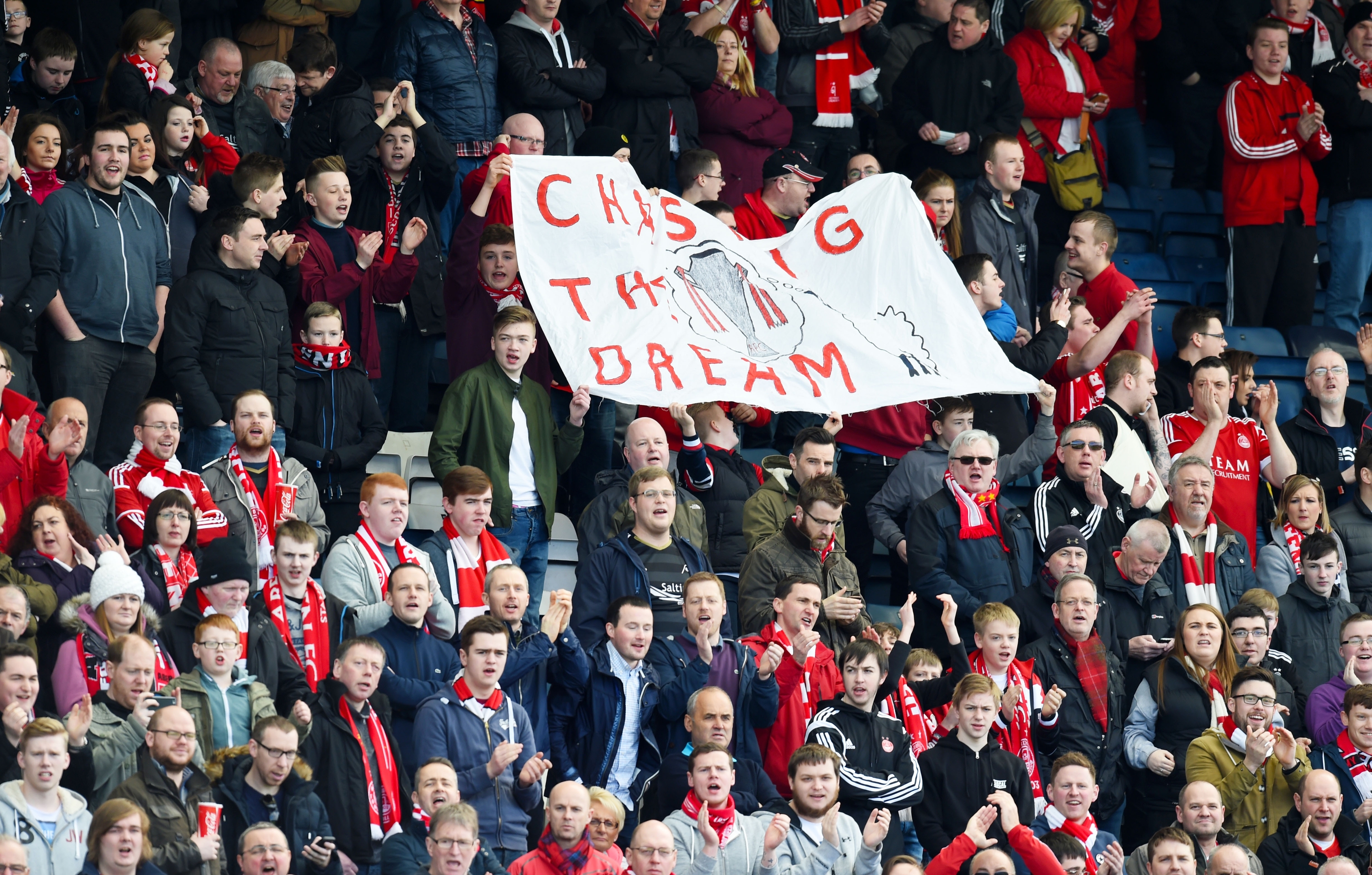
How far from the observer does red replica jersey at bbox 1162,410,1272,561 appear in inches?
468

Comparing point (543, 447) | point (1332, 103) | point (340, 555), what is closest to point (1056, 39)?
point (1332, 103)

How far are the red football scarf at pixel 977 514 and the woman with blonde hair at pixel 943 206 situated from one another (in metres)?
2.06

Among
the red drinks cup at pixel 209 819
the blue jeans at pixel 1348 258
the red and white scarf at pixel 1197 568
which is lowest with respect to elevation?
the blue jeans at pixel 1348 258

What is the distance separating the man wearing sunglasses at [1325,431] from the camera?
12.5 meters

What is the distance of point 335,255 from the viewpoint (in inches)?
444

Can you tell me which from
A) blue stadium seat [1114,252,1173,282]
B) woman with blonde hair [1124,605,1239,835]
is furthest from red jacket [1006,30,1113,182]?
woman with blonde hair [1124,605,1239,835]

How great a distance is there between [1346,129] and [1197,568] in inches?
176

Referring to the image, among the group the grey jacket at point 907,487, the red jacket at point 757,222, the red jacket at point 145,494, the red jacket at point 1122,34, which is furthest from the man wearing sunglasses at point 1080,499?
the red jacket at point 1122,34

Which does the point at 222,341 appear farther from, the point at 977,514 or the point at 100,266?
the point at 977,514

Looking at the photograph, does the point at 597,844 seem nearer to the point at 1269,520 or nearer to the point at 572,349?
the point at 572,349

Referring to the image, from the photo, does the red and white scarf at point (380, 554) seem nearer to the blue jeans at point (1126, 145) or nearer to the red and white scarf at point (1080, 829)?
the red and white scarf at point (1080, 829)

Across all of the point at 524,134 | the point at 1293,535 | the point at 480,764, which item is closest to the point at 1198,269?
the point at 1293,535

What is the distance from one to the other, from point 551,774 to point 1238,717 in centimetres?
309

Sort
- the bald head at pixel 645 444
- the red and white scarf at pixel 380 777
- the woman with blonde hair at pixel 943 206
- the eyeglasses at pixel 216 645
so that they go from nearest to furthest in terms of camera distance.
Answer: the eyeglasses at pixel 216 645 < the red and white scarf at pixel 380 777 < the bald head at pixel 645 444 < the woman with blonde hair at pixel 943 206
